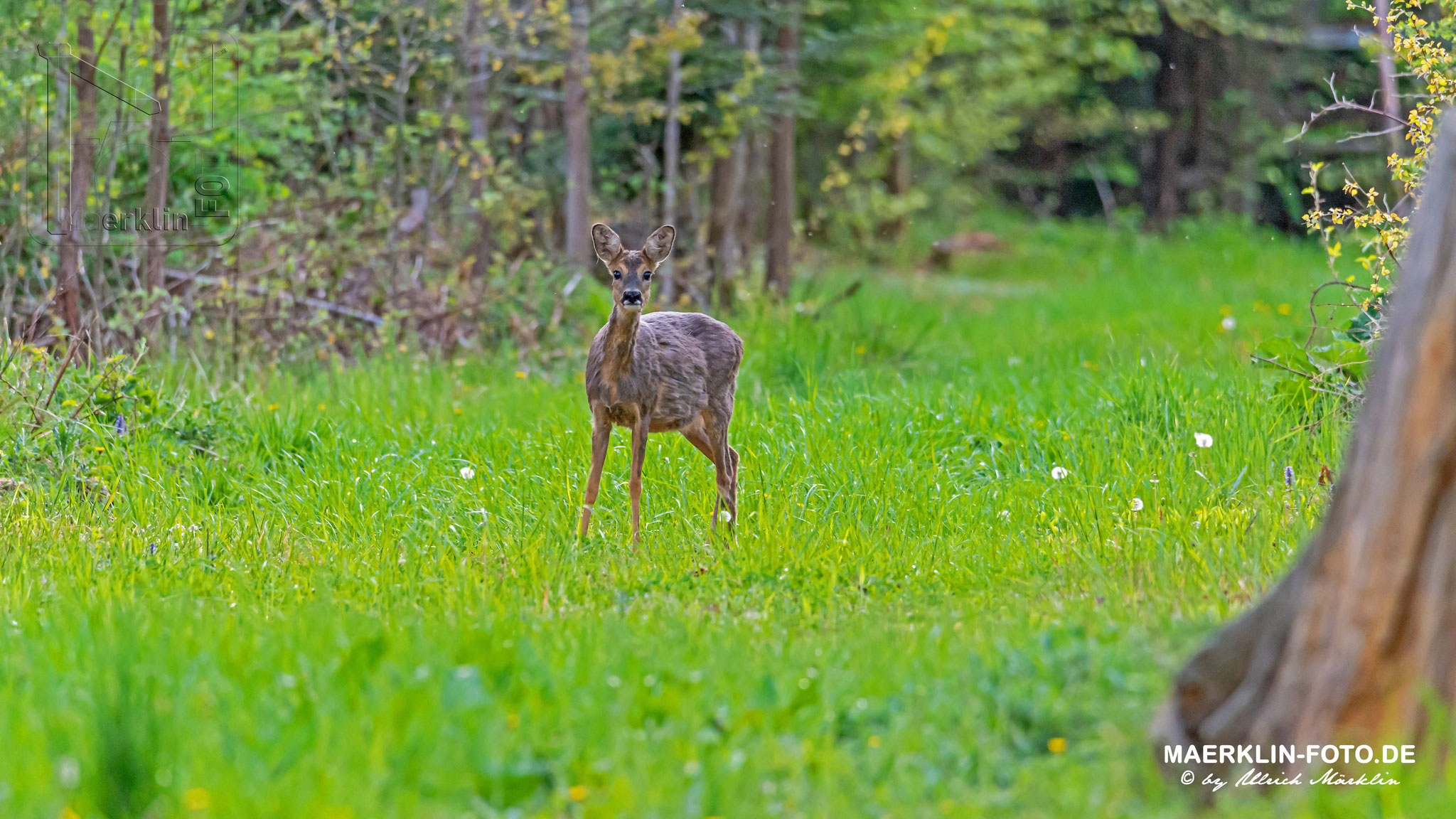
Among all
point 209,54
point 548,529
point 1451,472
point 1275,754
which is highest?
point 209,54

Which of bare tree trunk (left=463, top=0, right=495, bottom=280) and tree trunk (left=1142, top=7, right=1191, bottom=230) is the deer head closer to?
bare tree trunk (left=463, top=0, right=495, bottom=280)

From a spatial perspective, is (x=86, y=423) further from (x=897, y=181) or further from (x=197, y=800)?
(x=897, y=181)

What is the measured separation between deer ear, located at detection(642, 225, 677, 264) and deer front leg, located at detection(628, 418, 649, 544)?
690 millimetres

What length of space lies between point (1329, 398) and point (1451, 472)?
14.9 ft

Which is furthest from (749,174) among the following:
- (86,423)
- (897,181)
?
(86,423)

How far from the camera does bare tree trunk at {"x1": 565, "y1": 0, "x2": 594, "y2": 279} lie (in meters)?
11.9

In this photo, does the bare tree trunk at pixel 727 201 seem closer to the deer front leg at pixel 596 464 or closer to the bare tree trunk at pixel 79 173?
the bare tree trunk at pixel 79 173

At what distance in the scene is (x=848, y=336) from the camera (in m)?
10.7

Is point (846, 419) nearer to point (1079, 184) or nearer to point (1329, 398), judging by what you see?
point (1329, 398)

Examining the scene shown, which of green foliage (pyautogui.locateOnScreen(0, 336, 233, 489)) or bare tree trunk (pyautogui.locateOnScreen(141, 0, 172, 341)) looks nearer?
green foliage (pyautogui.locateOnScreen(0, 336, 233, 489))

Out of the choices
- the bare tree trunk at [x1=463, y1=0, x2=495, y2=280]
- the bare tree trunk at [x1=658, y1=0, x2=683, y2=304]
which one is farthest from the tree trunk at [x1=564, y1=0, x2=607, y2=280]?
the bare tree trunk at [x1=658, y1=0, x2=683, y2=304]

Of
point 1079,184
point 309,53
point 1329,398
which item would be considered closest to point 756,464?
point 1329,398

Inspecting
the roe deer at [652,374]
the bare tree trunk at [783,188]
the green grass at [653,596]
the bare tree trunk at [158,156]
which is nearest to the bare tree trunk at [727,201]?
the bare tree trunk at [783,188]

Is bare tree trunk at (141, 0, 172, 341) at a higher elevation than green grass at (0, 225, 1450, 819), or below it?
higher
